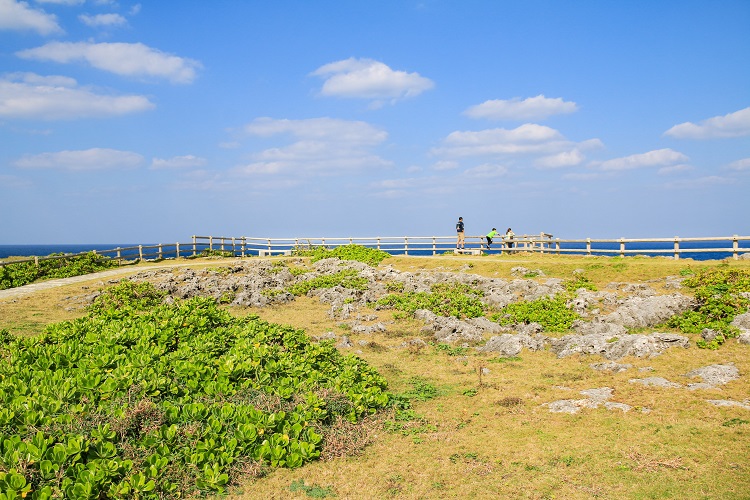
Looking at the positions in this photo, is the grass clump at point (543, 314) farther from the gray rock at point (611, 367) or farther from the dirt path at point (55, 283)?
the dirt path at point (55, 283)

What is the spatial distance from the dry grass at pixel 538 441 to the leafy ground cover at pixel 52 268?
81.1 ft

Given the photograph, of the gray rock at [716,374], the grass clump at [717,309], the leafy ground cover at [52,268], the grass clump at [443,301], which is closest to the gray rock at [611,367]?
the gray rock at [716,374]

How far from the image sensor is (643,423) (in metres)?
8.73

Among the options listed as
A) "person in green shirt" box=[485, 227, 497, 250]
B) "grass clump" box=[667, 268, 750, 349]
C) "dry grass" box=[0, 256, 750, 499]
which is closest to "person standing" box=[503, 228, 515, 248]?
"person in green shirt" box=[485, 227, 497, 250]

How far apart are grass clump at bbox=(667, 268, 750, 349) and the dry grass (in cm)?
54

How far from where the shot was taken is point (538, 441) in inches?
327

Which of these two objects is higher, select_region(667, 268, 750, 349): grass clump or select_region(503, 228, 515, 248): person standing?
select_region(503, 228, 515, 248): person standing

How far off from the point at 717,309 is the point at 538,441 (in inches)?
386

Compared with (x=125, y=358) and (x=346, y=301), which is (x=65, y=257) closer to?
(x=346, y=301)

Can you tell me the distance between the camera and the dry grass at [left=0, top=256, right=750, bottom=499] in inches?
265

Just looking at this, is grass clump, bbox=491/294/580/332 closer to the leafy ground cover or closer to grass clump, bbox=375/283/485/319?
grass clump, bbox=375/283/485/319

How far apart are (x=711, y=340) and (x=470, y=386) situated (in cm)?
699

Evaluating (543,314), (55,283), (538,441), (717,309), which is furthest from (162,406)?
(55,283)

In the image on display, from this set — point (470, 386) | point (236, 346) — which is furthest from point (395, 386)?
point (236, 346)
